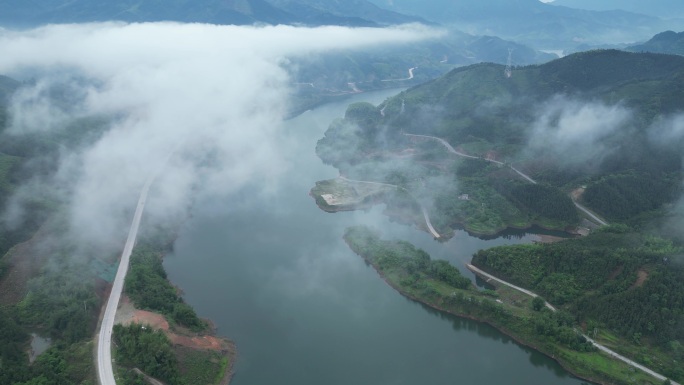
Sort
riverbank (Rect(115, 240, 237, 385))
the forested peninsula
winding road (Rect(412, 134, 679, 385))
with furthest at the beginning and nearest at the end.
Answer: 1. the forested peninsula
2. riverbank (Rect(115, 240, 237, 385))
3. winding road (Rect(412, 134, 679, 385))

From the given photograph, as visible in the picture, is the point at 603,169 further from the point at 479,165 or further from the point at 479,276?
the point at 479,276

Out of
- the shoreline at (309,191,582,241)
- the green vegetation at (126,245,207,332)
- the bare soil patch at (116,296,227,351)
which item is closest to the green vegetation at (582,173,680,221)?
the shoreline at (309,191,582,241)

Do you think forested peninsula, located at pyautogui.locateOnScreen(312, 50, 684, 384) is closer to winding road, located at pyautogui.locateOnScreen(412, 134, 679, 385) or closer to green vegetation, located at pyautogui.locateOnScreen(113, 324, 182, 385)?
winding road, located at pyautogui.locateOnScreen(412, 134, 679, 385)

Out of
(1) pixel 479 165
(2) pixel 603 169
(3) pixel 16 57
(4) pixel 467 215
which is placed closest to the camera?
(4) pixel 467 215

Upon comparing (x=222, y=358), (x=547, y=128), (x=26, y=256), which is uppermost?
(x=547, y=128)

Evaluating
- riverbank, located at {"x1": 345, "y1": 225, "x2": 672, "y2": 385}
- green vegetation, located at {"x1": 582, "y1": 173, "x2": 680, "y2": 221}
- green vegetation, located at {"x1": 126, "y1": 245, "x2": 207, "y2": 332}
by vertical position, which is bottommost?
riverbank, located at {"x1": 345, "y1": 225, "x2": 672, "y2": 385}

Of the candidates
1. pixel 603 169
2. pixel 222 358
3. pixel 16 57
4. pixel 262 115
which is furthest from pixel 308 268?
pixel 16 57
